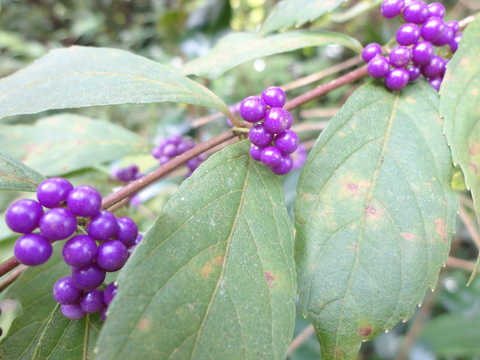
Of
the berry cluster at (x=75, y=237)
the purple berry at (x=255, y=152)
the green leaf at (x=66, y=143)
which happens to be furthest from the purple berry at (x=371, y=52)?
the green leaf at (x=66, y=143)

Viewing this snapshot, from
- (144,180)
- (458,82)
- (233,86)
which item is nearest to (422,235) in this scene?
(458,82)

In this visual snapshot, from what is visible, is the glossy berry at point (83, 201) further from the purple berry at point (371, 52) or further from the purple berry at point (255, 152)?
the purple berry at point (371, 52)

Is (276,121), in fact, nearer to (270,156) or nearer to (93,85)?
(270,156)

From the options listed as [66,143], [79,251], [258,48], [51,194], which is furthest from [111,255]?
[66,143]

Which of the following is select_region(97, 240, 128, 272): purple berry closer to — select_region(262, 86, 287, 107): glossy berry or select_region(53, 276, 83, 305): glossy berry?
select_region(53, 276, 83, 305): glossy berry

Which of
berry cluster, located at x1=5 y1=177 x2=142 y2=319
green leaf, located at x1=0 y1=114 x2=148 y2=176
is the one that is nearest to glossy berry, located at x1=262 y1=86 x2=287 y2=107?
berry cluster, located at x1=5 y1=177 x2=142 y2=319

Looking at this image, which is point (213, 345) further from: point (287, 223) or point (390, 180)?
point (390, 180)
